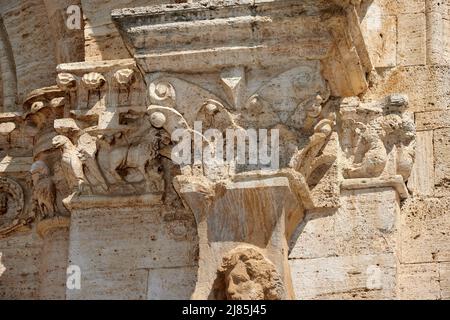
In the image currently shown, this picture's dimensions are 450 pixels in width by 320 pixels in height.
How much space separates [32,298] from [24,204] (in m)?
0.65

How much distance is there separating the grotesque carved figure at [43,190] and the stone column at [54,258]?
70 millimetres

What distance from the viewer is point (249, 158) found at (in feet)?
39.0

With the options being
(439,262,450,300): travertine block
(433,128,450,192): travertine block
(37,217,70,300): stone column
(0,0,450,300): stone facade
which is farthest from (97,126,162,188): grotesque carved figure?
(439,262,450,300): travertine block

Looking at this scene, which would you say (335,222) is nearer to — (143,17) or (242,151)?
(242,151)

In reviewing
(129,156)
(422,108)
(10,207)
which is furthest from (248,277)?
(10,207)

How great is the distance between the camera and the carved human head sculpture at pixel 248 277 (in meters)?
11.6

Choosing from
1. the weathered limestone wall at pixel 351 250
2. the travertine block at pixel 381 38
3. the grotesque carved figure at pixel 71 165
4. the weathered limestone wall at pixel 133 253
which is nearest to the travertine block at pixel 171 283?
the weathered limestone wall at pixel 133 253

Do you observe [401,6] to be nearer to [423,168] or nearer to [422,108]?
[422,108]

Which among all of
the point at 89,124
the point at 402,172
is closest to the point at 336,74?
the point at 402,172

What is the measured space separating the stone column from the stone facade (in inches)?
0.4

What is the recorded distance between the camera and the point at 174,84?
1215 centimetres

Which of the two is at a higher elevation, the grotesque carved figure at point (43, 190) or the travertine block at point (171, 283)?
the grotesque carved figure at point (43, 190)

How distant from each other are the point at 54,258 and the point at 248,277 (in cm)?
171

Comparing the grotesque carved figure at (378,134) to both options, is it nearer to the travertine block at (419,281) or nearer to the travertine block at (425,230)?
the travertine block at (425,230)
